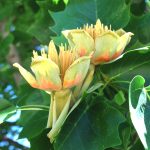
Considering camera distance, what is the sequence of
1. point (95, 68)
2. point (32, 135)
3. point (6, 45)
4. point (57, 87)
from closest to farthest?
point (57, 87)
point (95, 68)
point (32, 135)
point (6, 45)

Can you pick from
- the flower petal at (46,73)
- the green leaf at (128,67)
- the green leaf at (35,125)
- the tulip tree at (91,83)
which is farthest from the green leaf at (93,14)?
the flower petal at (46,73)

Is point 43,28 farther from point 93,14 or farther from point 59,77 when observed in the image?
point 59,77

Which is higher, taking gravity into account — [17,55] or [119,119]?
[119,119]

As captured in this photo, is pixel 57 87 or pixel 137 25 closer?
pixel 57 87

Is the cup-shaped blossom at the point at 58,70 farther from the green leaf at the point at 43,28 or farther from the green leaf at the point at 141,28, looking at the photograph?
the green leaf at the point at 43,28

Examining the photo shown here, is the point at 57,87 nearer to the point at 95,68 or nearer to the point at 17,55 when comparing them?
the point at 95,68

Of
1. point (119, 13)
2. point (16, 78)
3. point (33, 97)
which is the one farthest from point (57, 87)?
point (16, 78)
